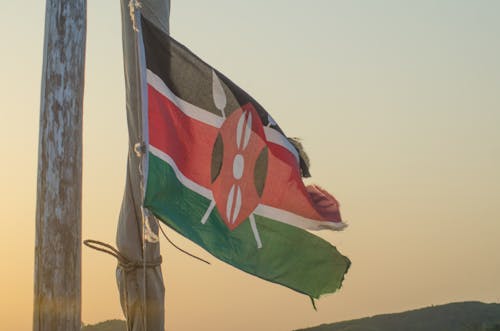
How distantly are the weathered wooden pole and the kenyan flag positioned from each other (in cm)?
76

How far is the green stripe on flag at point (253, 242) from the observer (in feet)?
26.4

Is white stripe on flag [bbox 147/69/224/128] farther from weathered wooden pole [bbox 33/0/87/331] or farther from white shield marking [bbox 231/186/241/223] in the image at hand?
weathered wooden pole [bbox 33/0/87/331]

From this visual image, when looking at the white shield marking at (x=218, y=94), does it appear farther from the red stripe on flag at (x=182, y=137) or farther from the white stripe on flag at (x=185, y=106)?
the red stripe on flag at (x=182, y=137)

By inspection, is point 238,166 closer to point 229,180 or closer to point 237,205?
point 229,180

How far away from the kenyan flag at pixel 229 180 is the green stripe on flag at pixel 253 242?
10 mm

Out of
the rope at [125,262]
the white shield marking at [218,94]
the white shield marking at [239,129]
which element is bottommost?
the rope at [125,262]

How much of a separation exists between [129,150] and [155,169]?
532mm

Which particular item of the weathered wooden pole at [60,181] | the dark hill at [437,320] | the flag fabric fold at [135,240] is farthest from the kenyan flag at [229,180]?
the dark hill at [437,320]

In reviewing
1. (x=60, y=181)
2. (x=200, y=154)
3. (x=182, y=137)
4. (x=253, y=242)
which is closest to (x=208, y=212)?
(x=200, y=154)

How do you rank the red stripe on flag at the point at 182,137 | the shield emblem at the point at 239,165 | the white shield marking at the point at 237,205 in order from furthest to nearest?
the white shield marking at the point at 237,205 < the shield emblem at the point at 239,165 < the red stripe on flag at the point at 182,137

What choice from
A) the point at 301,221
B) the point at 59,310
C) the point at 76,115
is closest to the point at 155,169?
the point at 76,115

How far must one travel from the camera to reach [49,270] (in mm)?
7211

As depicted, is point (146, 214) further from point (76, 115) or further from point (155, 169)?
point (76, 115)

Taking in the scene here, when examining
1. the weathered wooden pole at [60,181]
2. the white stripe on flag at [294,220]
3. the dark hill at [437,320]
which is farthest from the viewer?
the dark hill at [437,320]
